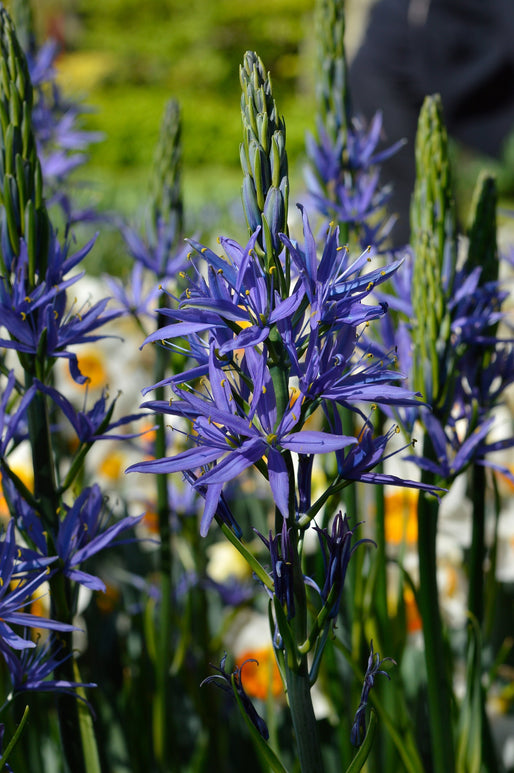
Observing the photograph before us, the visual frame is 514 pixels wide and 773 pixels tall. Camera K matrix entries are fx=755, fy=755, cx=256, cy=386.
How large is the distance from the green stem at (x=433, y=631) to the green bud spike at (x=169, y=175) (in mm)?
867

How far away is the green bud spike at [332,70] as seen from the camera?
1666mm

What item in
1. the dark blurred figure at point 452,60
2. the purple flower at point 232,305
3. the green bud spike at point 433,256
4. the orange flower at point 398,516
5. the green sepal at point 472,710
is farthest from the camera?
the dark blurred figure at point 452,60

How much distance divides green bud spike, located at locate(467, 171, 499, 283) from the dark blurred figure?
9.00 feet

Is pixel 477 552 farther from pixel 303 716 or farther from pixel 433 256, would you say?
pixel 303 716

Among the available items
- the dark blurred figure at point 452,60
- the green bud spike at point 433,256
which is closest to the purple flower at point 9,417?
the green bud spike at point 433,256

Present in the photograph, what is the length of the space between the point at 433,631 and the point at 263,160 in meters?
0.91

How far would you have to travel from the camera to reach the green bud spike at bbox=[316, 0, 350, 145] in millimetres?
1666

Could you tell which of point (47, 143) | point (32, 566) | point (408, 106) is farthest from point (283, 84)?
point (32, 566)

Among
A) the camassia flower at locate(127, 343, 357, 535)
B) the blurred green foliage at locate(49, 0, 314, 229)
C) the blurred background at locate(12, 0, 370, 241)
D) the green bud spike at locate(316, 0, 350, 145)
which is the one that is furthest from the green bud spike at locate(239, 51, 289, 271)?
the blurred green foliage at locate(49, 0, 314, 229)

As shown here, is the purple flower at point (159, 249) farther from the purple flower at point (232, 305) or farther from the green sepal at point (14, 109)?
the purple flower at point (232, 305)

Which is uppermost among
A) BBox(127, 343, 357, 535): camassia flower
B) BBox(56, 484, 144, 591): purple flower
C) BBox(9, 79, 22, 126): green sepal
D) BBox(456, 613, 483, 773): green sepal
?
BBox(9, 79, 22, 126): green sepal

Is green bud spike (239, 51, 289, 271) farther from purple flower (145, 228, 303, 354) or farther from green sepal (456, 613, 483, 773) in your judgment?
green sepal (456, 613, 483, 773)

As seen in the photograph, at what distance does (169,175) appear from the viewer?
5.70ft

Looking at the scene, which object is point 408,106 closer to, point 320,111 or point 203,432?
point 320,111
